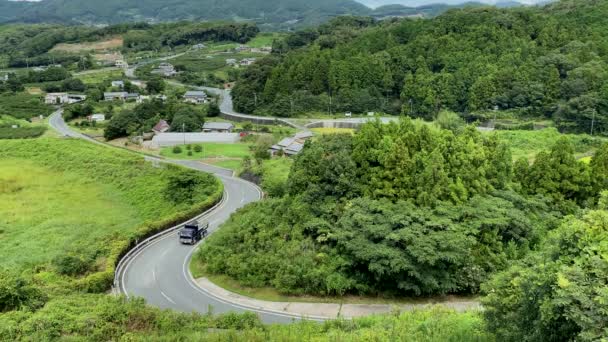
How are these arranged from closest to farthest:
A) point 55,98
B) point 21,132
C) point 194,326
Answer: point 194,326
point 21,132
point 55,98

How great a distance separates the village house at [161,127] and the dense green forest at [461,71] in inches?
583

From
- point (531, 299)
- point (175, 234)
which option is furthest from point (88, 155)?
point (531, 299)

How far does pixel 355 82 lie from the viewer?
Answer: 70250 mm

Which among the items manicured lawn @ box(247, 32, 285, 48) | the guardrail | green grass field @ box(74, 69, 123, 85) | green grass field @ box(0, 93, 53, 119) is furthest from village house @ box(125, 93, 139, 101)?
manicured lawn @ box(247, 32, 285, 48)

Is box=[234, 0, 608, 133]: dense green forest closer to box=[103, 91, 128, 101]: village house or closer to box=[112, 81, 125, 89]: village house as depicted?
box=[103, 91, 128, 101]: village house

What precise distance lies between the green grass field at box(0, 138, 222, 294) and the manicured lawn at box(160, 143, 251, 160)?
14.1ft

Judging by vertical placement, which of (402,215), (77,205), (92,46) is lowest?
(77,205)

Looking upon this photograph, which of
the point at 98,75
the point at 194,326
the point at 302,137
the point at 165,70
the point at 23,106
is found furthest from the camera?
the point at 165,70

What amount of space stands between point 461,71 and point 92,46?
106679 mm

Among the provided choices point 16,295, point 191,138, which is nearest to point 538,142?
point 191,138

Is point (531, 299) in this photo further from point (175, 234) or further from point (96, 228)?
point (96, 228)

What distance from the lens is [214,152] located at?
48062 mm

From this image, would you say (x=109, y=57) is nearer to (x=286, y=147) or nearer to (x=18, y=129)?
(x=18, y=129)

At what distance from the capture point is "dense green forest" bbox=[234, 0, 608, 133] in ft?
198
